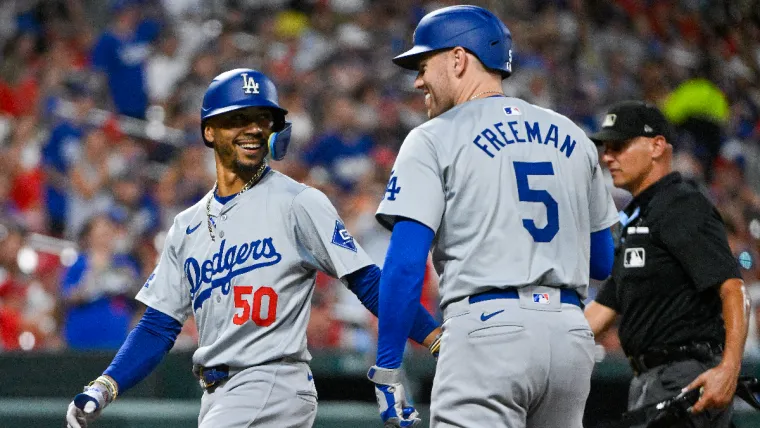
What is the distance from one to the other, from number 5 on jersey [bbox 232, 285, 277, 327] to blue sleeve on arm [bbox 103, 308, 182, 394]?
0.43m

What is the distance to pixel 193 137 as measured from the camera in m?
10.1

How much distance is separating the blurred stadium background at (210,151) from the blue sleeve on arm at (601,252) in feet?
7.13

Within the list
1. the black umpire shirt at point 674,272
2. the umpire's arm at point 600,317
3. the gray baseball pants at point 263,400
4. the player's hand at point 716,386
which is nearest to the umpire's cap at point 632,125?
the black umpire shirt at point 674,272

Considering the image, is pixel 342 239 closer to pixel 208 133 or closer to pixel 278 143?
pixel 278 143

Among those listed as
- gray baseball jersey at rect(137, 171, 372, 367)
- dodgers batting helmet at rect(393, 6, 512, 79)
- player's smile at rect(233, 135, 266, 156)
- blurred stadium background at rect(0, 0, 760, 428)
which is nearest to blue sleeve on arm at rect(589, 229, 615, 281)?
dodgers batting helmet at rect(393, 6, 512, 79)

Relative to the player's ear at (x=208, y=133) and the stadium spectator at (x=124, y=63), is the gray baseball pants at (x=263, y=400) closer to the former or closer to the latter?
the player's ear at (x=208, y=133)

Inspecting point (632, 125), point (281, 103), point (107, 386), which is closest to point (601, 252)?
point (632, 125)

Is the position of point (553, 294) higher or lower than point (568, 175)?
lower

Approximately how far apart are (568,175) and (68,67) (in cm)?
817

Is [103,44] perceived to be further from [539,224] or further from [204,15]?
[539,224]

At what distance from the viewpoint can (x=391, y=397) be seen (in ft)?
10.6

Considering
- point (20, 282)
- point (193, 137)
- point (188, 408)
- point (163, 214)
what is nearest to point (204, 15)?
point (193, 137)

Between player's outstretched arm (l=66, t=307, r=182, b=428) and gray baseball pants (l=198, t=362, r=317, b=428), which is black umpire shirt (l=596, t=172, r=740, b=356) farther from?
player's outstretched arm (l=66, t=307, r=182, b=428)

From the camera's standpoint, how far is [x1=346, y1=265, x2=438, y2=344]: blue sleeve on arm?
3676 mm
